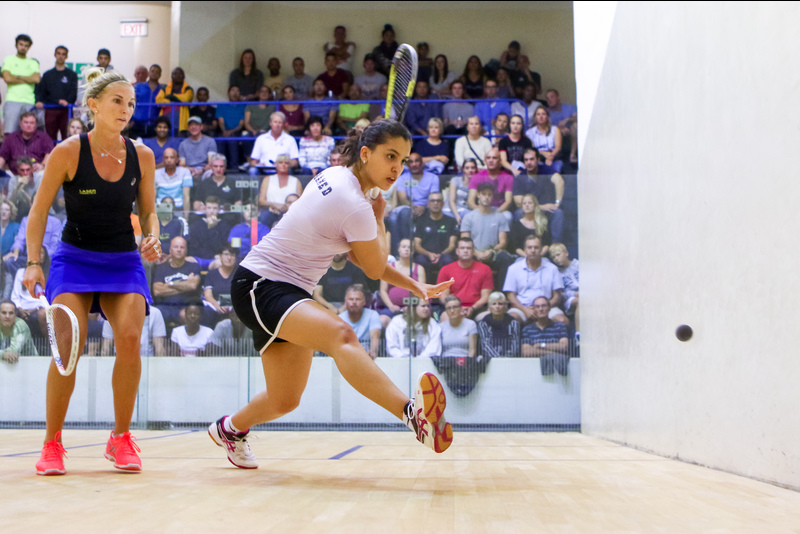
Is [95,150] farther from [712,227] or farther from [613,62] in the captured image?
[613,62]

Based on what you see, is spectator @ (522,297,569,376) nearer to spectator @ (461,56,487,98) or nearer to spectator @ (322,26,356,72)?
spectator @ (461,56,487,98)

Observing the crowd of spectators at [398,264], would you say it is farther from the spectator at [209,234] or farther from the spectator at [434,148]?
the spectator at [434,148]

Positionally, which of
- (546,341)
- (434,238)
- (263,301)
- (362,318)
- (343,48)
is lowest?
(546,341)

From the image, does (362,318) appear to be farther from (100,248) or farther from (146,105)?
(146,105)

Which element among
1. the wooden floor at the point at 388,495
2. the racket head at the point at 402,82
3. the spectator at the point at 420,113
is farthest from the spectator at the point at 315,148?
the wooden floor at the point at 388,495

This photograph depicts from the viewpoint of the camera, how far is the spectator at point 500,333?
4074mm

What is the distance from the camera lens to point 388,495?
5.17 ft

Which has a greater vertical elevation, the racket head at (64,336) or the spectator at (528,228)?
the spectator at (528,228)

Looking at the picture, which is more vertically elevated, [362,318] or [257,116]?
[257,116]

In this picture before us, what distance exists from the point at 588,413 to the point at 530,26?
6.21m

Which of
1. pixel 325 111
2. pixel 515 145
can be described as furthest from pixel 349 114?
pixel 515 145

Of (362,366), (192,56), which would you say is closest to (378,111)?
(192,56)

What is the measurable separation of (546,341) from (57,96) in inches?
200

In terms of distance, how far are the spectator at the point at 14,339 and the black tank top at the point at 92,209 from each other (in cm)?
249
